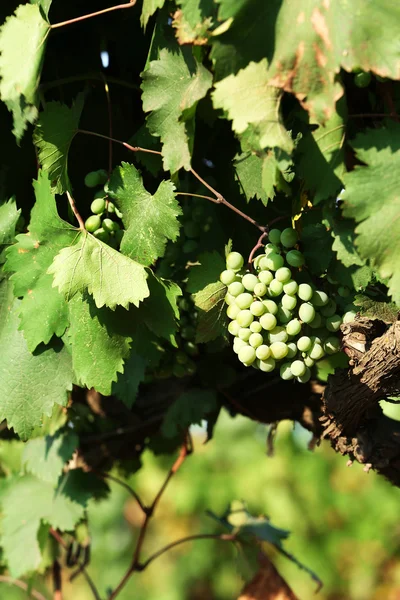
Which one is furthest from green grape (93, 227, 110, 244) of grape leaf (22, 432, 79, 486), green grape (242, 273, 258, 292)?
grape leaf (22, 432, 79, 486)

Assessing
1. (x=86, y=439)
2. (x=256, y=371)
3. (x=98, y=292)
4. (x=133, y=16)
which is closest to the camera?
(x=98, y=292)

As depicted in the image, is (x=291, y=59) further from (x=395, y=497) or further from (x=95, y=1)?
(x=395, y=497)

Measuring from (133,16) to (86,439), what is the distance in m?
0.99

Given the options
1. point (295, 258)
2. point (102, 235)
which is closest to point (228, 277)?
point (295, 258)

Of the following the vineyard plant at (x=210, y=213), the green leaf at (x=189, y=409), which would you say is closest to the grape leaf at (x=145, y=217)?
the vineyard plant at (x=210, y=213)

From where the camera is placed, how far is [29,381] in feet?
3.78

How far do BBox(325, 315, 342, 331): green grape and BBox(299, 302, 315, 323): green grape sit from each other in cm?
5

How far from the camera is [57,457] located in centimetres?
161

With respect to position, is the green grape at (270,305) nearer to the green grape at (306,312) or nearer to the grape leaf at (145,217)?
the green grape at (306,312)

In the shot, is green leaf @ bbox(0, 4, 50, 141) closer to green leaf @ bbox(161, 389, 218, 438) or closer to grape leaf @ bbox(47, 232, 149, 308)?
grape leaf @ bbox(47, 232, 149, 308)

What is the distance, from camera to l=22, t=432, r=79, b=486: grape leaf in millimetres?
1587

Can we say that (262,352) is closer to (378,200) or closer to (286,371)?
(286,371)

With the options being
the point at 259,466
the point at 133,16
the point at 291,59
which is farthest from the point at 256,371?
the point at 259,466

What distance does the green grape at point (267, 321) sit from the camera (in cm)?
102
